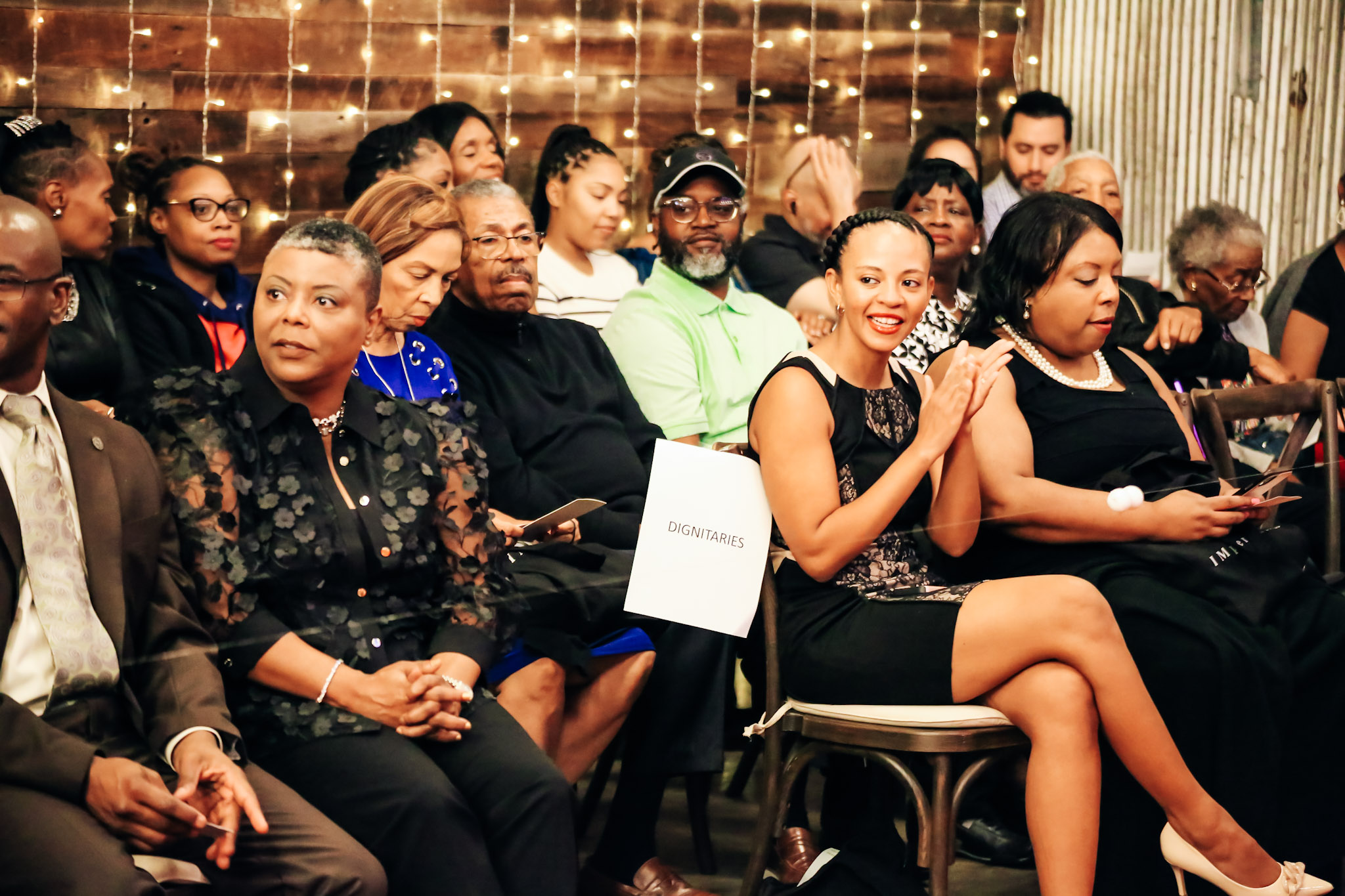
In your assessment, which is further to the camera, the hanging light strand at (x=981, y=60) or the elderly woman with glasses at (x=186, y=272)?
the hanging light strand at (x=981, y=60)

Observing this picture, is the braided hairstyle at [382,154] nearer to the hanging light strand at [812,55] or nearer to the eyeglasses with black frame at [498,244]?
the eyeglasses with black frame at [498,244]

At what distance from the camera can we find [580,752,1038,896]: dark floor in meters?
2.62

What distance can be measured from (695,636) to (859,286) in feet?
2.47

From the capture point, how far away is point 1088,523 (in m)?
2.46

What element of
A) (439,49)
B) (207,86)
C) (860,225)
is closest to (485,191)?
(860,225)

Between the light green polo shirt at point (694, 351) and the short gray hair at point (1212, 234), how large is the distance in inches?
47.0

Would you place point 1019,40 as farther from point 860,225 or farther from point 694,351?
point 860,225

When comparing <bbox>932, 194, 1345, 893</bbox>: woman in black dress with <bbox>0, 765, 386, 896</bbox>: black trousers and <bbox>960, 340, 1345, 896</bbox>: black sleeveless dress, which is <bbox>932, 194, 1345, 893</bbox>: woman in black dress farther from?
<bbox>0, 765, 386, 896</bbox>: black trousers

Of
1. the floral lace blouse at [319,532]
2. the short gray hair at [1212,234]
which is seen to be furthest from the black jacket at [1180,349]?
the floral lace blouse at [319,532]

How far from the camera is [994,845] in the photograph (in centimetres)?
275

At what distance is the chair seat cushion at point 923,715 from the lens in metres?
2.10

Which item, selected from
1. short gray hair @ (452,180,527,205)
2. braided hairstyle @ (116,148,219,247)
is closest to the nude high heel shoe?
short gray hair @ (452,180,527,205)

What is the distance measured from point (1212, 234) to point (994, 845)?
1.87m

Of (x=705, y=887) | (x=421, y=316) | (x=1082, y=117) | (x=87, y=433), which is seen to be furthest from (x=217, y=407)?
(x=1082, y=117)
